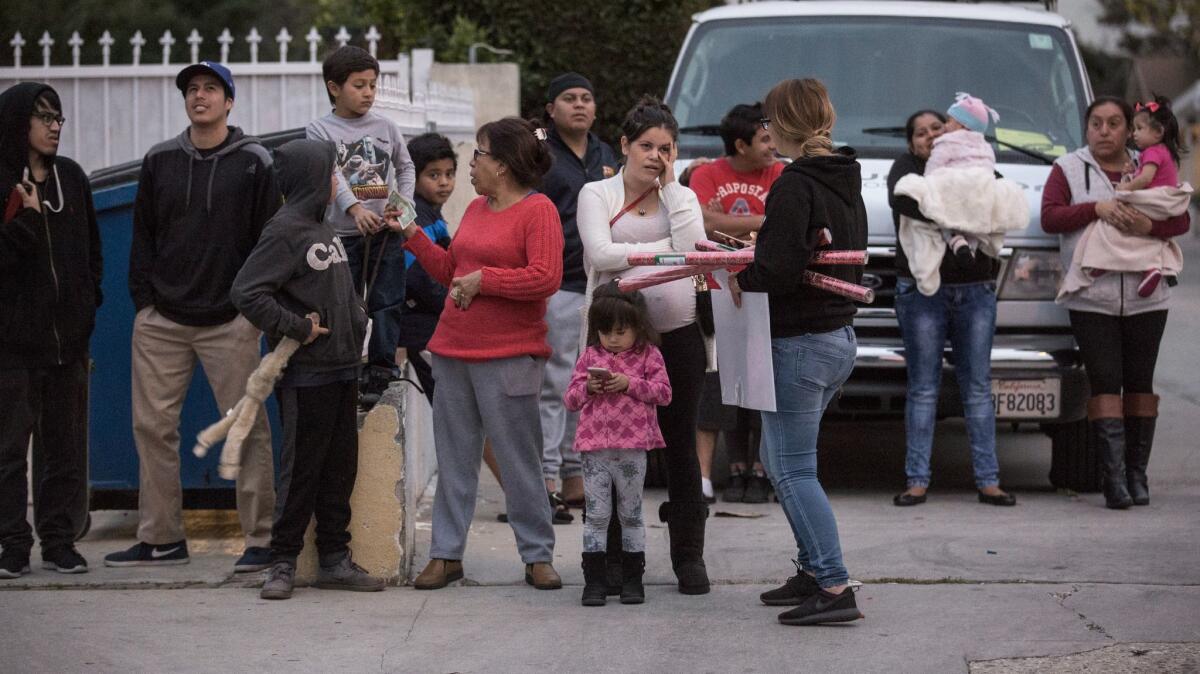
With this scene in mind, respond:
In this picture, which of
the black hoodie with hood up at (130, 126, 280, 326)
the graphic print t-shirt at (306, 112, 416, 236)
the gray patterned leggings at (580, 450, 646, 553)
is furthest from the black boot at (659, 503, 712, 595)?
the black hoodie with hood up at (130, 126, 280, 326)

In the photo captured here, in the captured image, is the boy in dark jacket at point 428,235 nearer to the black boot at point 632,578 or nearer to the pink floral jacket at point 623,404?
the pink floral jacket at point 623,404

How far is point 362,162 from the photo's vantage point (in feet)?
21.5

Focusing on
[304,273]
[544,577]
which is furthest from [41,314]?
[544,577]

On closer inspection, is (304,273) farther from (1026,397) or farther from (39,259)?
(1026,397)

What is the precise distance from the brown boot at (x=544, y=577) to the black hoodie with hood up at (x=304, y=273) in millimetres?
1015

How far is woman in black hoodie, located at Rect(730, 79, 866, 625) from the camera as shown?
557cm

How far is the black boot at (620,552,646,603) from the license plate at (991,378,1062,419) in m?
2.61

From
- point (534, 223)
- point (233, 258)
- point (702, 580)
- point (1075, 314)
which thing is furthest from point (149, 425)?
point (1075, 314)

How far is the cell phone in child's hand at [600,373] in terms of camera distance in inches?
233

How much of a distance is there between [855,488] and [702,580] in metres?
2.64

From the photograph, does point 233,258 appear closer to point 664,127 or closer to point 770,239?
point 664,127

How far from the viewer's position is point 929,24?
926 cm

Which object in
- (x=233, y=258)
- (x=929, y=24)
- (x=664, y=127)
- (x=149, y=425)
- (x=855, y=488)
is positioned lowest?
(x=855, y=488)

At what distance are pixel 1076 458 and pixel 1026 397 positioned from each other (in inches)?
22.4
